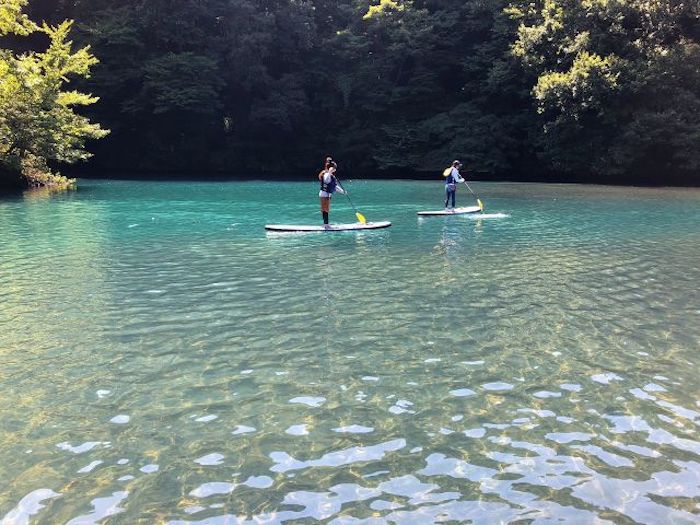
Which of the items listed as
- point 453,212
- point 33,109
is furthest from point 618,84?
point 33,109

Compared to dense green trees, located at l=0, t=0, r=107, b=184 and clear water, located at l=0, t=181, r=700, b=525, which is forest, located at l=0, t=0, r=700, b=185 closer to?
dense green trees, located at l=0, t=0, r=107, b=184

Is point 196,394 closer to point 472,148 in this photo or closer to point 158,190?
point 158,190

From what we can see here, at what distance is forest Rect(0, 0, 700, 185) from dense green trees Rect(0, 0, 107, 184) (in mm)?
1062

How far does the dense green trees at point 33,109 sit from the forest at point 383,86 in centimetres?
106

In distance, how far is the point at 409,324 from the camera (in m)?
9.31

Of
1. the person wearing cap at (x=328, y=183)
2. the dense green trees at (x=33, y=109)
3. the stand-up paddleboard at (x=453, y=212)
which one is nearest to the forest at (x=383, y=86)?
the dense green trees at (x=33, y=109)

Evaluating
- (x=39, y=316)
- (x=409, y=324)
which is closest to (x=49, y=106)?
(x=39, y=316)

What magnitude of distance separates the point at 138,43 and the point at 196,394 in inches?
1962

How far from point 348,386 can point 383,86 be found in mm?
49573

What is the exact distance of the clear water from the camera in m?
4.83

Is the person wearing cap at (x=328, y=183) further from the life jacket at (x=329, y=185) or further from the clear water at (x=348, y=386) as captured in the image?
the clear water at (x=348, y=386)

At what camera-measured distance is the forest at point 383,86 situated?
40.4 metres

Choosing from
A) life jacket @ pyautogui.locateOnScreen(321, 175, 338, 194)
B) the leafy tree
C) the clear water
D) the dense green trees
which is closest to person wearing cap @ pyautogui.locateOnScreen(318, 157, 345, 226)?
life jacket @ pyautogui.locateOnScreen(321, 175, 338, 194)

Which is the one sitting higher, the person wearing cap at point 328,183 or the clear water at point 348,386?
the person wearing cap at point 328,183
